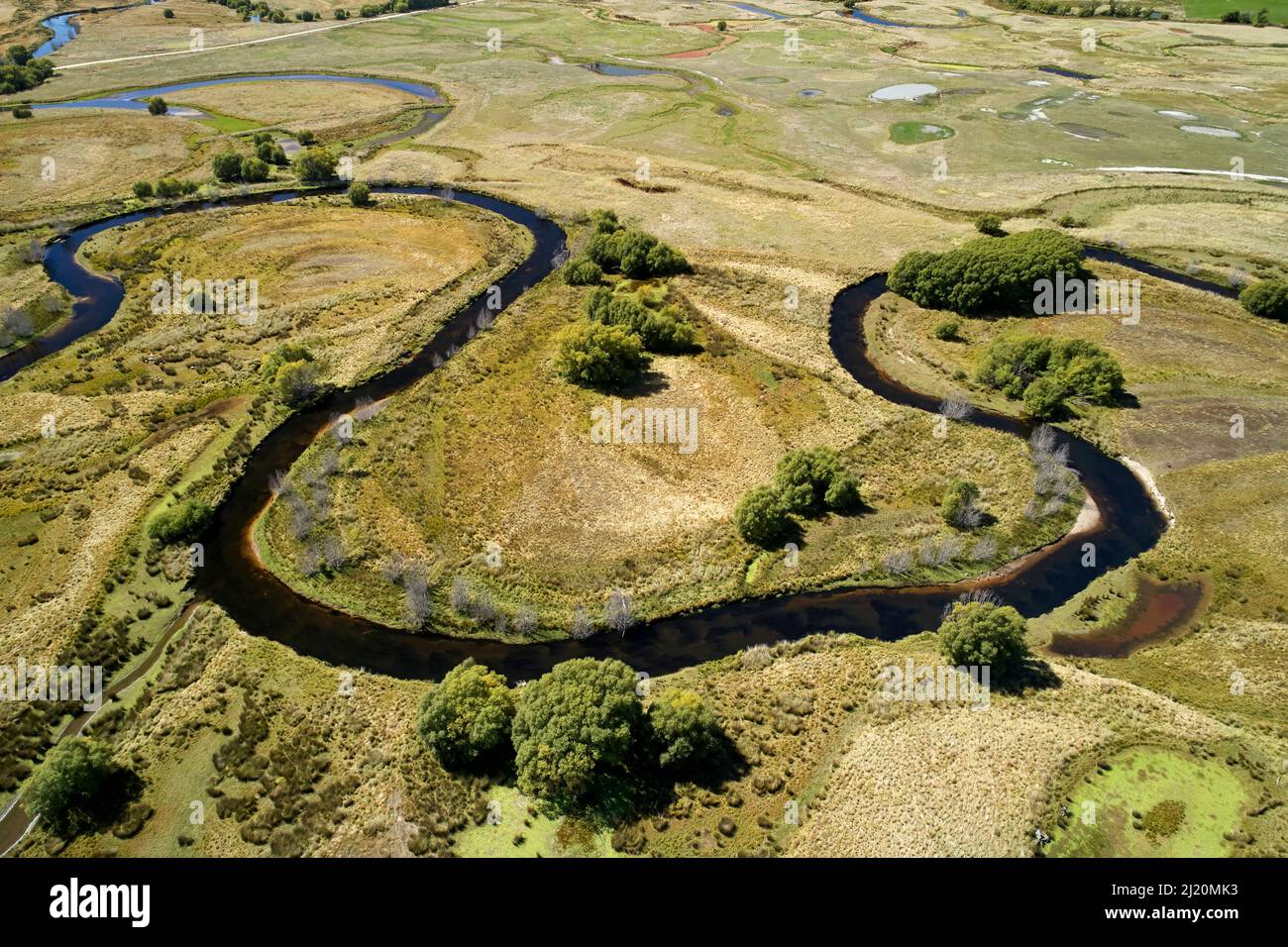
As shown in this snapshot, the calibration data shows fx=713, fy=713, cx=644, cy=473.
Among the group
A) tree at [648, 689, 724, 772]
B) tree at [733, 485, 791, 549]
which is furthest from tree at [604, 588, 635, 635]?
tree at [733, 485, 791, 549]

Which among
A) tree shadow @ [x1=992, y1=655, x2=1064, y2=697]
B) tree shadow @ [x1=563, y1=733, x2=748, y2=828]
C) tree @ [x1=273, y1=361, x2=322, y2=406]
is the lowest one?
tree shadow @ [x1=563, y1=733, x2=748, y2=828]

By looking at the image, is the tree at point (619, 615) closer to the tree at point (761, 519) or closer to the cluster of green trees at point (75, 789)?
the tree at point (761, 519)

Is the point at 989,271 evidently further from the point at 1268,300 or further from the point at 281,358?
the point at 281,358

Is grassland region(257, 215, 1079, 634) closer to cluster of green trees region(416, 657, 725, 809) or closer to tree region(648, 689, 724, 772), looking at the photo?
cluster of green trees region(416, 657, 725, 809)

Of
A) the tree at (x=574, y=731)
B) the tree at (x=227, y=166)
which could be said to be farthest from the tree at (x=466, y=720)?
the tree at (x=227, y=166)

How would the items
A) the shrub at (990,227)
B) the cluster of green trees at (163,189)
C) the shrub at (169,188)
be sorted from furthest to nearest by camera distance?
the shrub at (169,188)
the cluster of green trees at (163,189)
the shrub at (990,227)

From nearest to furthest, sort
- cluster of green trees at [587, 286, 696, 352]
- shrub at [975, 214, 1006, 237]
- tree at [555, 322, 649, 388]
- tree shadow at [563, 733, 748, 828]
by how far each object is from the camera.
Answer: tree shadow at [563, 733, 748, 828] < tree at [555, 322, 649, 388] < cluster of green trees at [587, 286, 696, 352] < shrub at [975, 214, 1006, 237]
